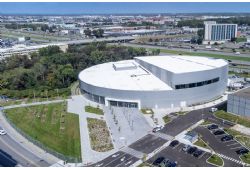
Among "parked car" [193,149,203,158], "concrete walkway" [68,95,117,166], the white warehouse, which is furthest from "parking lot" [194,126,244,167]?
"concrete walkway" [68,95,117,166]

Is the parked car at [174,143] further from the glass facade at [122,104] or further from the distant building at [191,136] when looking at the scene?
the glass facade at [122,104]

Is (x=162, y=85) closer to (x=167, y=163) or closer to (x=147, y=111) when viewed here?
(x=147, y=111)

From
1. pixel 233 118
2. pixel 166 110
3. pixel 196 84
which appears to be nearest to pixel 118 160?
pixel 166 110

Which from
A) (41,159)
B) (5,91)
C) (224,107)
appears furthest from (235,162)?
(5,91)

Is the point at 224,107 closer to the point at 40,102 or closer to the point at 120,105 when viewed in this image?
the point at 120,105

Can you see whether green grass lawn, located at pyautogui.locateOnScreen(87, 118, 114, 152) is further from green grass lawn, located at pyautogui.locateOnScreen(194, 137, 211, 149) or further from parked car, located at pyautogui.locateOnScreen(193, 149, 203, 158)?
green grass lawn, located at pyautogui.locateOnScreen(194, 137, 211, 149)

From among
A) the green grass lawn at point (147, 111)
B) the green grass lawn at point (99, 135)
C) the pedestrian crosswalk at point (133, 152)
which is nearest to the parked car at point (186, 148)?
the pedestrian crosswalk at point (133, 152)
